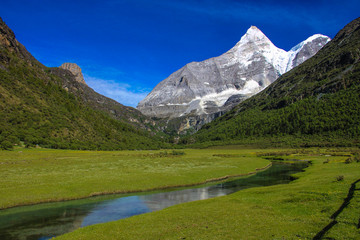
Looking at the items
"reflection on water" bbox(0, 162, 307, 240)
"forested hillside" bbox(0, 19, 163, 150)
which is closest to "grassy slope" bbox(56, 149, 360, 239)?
"reflection on water" bbox(0, 162, 307, 240)

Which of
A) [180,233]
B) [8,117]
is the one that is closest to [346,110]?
[180,233]

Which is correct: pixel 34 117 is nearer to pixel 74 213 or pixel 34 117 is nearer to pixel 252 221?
pixel 74 213

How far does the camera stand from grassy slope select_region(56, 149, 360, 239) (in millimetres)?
19000

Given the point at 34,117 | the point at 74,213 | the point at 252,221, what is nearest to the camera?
the point at 252,221

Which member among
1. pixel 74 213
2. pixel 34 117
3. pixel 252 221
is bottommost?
pixel 74 213

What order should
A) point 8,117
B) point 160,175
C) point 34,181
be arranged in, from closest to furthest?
point 34,181 < point 160,175 < point 8,117

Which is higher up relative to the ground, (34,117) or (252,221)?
(34,117)

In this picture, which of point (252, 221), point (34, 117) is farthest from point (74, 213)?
point (34, 117)

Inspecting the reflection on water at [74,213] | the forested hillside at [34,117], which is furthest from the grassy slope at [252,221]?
the forested hillside at [34,117]

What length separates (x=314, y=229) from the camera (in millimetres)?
18703

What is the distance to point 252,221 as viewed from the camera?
2305cm

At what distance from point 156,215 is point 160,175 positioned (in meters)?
34.1

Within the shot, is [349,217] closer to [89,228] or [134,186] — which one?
[89,228]

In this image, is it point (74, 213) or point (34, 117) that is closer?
point (74, 213)
